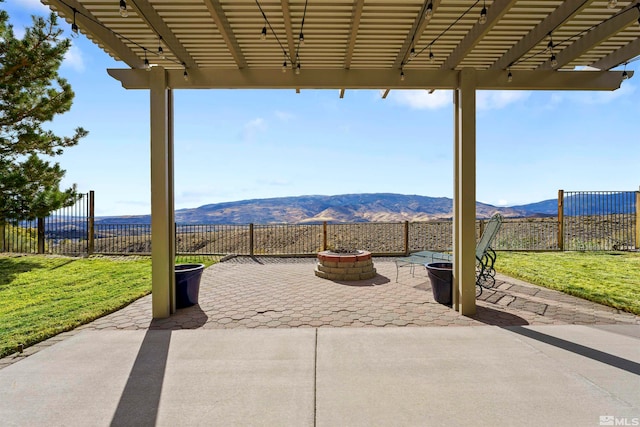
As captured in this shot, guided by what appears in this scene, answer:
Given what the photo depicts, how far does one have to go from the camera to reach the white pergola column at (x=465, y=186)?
416cm

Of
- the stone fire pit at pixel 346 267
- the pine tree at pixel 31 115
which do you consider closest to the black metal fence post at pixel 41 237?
the pine tree at pixel 31 115

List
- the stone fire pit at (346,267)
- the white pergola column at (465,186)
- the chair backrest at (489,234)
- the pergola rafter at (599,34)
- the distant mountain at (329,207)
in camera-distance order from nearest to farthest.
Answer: the pergola rafter at (599,34) < the white pergola column at (465,186) < the chair backrest at (489,234) < the stone fire pit at (346,267) < the distant mountain at (329,207)

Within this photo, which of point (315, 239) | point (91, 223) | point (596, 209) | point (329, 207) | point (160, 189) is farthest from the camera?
point (329, 207)

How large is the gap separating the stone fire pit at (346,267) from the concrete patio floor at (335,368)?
6.06 feet

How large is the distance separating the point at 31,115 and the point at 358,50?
9.03 meters

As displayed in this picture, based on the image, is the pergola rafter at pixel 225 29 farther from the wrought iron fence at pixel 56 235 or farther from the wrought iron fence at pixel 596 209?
the wrought iron fence at pixel 596 209

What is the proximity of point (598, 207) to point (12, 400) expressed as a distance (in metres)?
14.9

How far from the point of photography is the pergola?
328 cm

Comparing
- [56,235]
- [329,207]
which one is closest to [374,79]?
[56,235]

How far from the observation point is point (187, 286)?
14.9ft

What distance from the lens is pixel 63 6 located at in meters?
3.07

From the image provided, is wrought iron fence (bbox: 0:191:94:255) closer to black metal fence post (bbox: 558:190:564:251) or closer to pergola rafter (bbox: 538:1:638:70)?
pergola rafter (bbox: 538:1:638:70)

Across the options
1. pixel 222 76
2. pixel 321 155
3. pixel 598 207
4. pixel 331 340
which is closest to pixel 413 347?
pixel 331 340

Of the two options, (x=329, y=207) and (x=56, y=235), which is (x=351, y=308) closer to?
(x=56, y=235)
